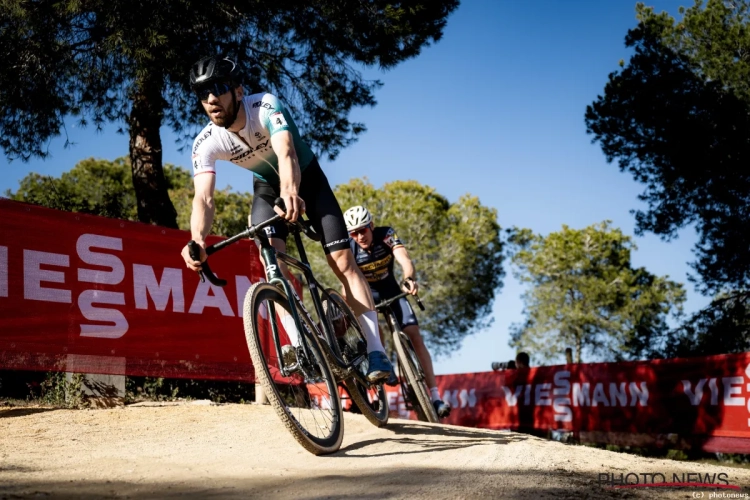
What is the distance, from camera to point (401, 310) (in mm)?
8070

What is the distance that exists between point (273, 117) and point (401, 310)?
392 cm

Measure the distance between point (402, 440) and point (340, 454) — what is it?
85 cm

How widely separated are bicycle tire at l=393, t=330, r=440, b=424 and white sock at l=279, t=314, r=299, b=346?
3307 millimetres

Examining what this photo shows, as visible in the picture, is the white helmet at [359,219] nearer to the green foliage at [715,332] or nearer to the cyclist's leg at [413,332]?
the cyclist's leg at [413,332]

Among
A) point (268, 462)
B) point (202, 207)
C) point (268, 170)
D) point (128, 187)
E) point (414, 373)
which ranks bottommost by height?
point (268, 462)

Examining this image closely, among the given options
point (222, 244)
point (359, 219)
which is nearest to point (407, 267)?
point (359, 219)

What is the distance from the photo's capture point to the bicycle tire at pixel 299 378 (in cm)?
410

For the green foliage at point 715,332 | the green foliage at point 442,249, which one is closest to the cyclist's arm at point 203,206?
the green foliage at point 715,332

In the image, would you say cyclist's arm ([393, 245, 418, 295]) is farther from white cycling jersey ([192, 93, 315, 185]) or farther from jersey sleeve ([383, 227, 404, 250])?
white cycling jersey ([192, 93, 315, 185])

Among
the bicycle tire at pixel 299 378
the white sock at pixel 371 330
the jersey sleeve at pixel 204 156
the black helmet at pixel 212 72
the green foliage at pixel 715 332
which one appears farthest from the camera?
the green foliage at pixel 715 332

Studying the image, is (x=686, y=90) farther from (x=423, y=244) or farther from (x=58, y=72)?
(x=423, y=244)

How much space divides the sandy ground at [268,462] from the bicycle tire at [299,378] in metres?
0.12

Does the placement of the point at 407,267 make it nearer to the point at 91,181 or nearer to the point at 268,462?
the point at 268,462

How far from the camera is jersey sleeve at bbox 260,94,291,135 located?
4.54 metres
